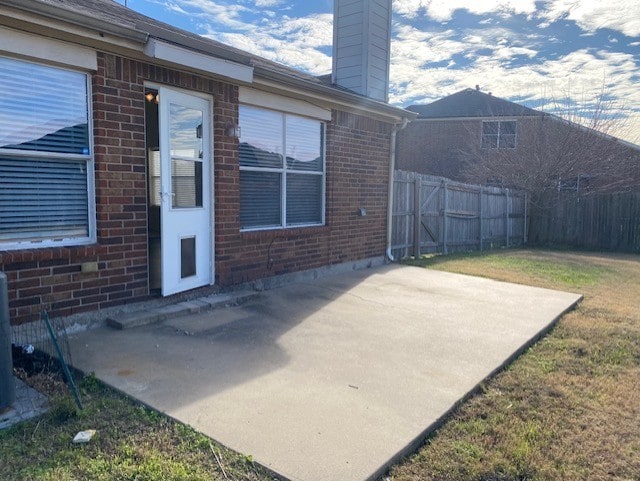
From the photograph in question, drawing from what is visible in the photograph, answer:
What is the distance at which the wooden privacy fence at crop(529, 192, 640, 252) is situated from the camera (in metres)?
15.3

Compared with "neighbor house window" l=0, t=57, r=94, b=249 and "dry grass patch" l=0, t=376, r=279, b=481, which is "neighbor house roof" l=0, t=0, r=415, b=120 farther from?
"dry grass patch" l=0, t=376, r=279, b=481

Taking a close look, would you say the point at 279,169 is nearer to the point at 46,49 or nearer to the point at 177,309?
the point at 177,309

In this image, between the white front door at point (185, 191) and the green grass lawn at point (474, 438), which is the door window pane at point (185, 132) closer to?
the white front door at point (185, 191)

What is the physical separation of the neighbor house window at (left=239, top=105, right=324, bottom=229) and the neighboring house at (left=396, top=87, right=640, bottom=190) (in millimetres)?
12212

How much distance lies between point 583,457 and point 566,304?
412 centimetres

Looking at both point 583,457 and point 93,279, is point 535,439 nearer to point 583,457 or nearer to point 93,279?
point 583,457

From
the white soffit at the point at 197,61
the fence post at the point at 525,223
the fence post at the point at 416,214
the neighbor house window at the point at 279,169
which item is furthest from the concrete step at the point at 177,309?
the fence post at the point at 525,223

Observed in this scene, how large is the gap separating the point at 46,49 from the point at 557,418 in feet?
16.8

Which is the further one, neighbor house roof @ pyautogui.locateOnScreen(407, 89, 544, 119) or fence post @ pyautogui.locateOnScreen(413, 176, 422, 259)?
neighbor house roof @ pyautogui.locateOnScreen(407, 89, 544, 119)

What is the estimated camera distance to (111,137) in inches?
187

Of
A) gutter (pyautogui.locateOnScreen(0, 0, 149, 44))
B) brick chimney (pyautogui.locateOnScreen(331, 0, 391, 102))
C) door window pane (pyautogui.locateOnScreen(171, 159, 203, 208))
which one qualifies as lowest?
door window pane (pyautogui.locateOnScreen(171, 159, 203, 208))

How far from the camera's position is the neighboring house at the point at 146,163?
4199 mm

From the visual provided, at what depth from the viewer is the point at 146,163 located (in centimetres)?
517

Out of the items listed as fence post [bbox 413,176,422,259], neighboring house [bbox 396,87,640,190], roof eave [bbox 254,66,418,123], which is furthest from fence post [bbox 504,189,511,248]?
roof eave [bbox 254,66,418,123]
